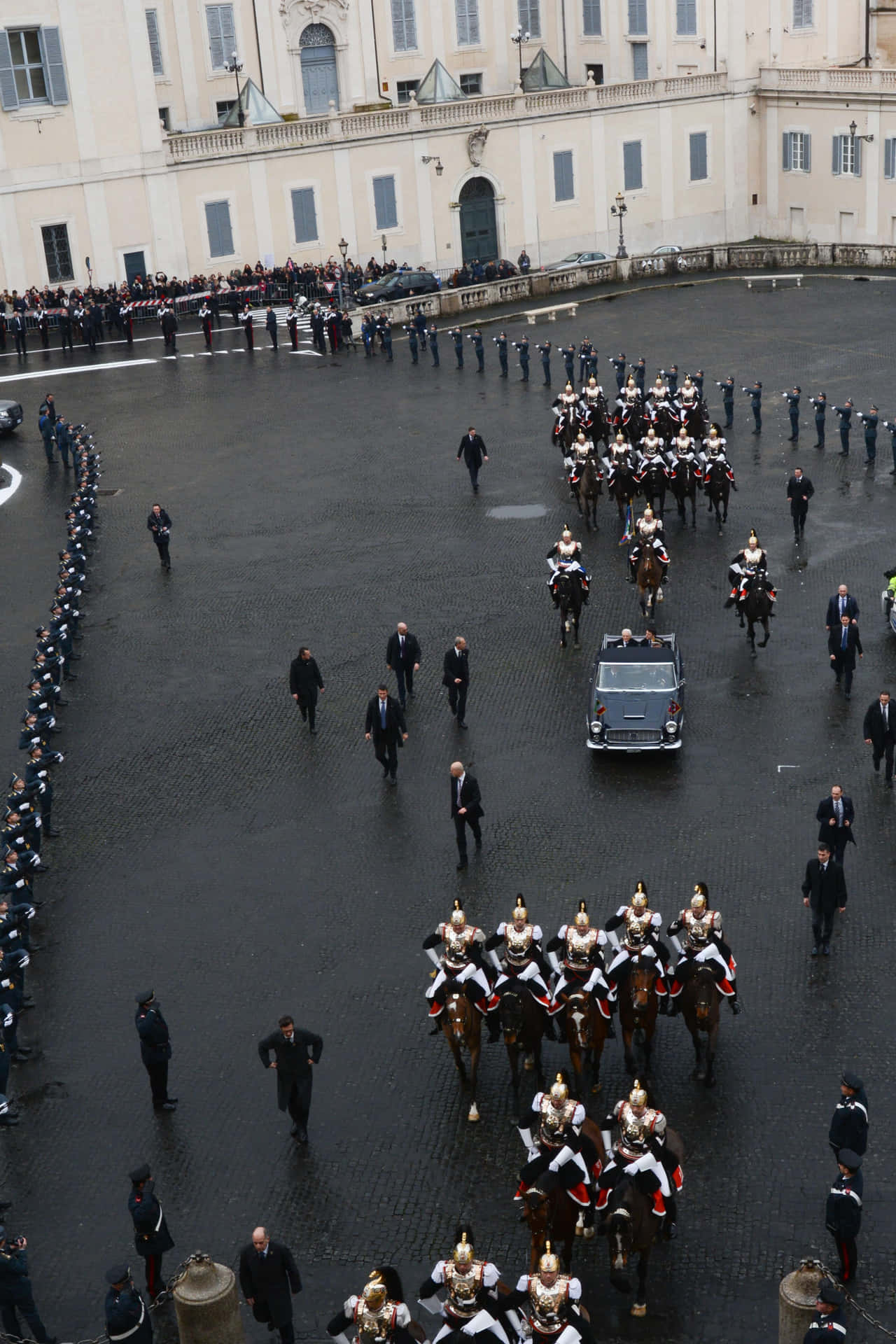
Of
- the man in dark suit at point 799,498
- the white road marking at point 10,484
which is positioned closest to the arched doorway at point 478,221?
the white road marking at point 10,484

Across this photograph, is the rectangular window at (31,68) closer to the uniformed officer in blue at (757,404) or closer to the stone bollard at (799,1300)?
the uniformed officer in blue at (757,404)

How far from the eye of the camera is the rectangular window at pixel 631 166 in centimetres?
6062

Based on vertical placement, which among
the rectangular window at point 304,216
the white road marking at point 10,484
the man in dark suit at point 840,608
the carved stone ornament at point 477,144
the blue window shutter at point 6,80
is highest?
the blue window shutter at point 6,80

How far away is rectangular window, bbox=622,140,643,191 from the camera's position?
2387 inches

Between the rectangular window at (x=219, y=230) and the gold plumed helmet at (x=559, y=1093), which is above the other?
the rectangular window at (x=219, y=230)

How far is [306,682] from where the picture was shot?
874 inches

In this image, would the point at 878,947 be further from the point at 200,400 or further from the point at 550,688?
the point at 200,400

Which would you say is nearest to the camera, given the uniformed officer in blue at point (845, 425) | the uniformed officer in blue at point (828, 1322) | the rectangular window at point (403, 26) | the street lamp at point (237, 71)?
the uniformed officer in blue at point (828, 1322)

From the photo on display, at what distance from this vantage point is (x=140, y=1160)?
1427cm

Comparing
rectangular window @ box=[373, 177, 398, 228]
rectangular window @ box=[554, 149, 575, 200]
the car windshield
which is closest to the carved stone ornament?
rectangular window @ box=[373, 177, 398, 228]

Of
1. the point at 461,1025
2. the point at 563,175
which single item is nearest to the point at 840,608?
the point at 461,1025

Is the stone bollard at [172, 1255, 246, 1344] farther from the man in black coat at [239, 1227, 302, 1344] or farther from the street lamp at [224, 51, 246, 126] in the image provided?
the street lamp at [224, 51, 246, 126]

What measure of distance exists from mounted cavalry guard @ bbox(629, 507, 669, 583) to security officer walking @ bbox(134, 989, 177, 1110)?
1241 centimetres

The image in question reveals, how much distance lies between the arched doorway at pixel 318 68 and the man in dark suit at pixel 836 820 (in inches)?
1949
